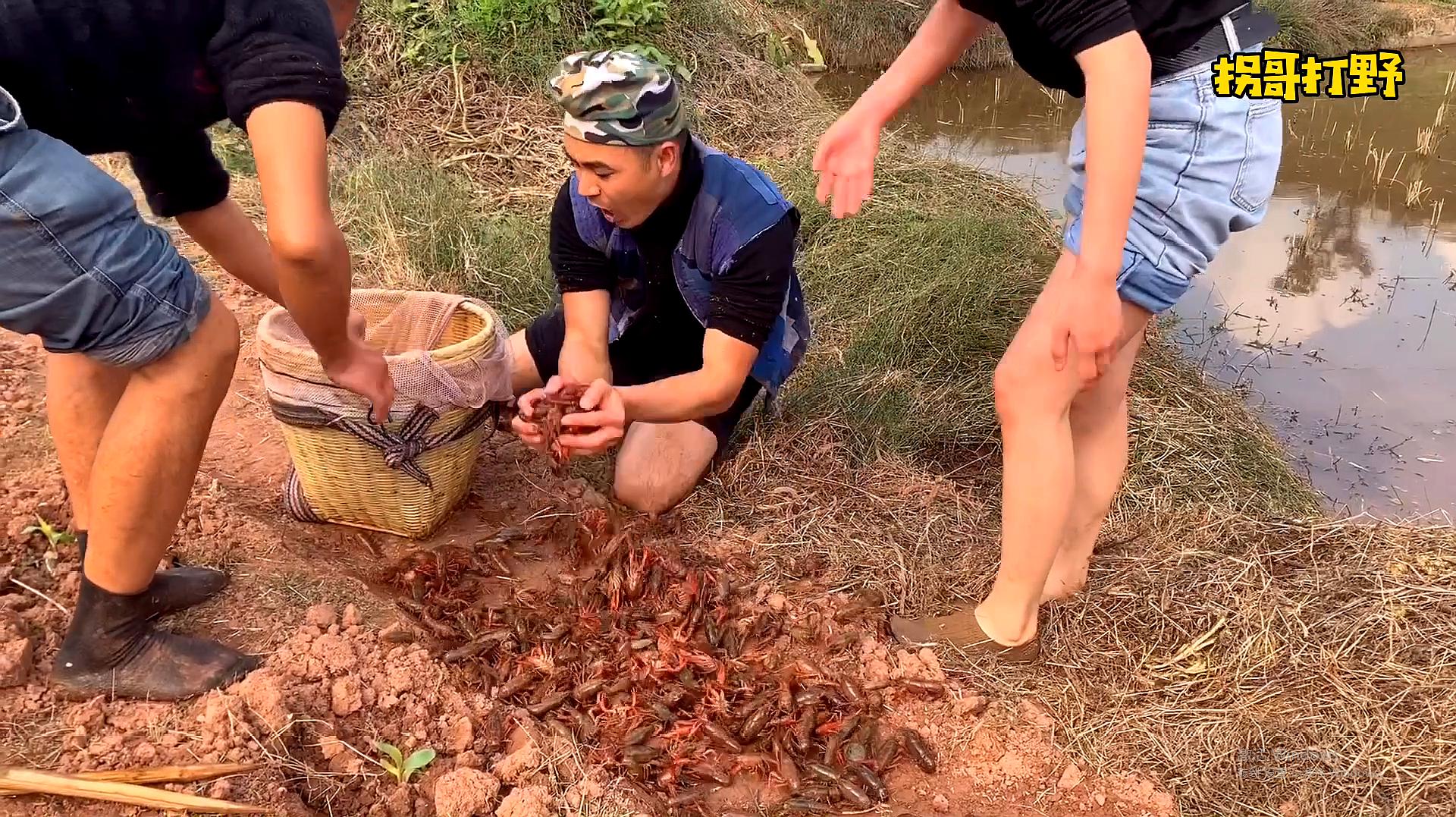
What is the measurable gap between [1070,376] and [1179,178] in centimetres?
54

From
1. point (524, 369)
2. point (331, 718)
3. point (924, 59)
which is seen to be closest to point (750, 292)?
point (924, 59)

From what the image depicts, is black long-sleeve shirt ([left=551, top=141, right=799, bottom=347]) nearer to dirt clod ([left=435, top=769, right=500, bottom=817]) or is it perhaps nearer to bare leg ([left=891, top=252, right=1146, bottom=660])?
bare leg ([left=891, top=252, right=1146, bottom=660])

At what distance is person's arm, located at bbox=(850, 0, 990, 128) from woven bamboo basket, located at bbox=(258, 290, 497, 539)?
1464mm

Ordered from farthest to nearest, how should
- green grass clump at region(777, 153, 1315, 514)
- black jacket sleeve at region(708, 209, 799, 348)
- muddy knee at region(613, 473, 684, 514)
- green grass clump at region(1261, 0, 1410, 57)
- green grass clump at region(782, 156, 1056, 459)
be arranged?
green grass clump at region(1261, 0, 1410, 57), green grass clump at region(782, 156, 1056, 459), green grass clump at region(777, 153, 1315, 514), muddy knee at region(613, 473, 684, 514), black jacket sleeve at region(708, 209, 799, 348)

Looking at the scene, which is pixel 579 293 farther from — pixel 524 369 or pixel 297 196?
pixel 297 196

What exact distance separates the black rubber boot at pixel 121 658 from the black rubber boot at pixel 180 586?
3.4 inches

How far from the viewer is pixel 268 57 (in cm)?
203

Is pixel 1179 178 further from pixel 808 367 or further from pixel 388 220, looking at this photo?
pixel 388 220

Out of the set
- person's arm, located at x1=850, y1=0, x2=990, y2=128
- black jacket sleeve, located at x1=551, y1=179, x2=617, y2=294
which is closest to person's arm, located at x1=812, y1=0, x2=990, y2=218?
person's arm, located at x1=850, y1=0, x2=990, y2=128

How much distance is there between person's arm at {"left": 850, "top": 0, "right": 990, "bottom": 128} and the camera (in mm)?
2717

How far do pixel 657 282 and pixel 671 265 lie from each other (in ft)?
0.43

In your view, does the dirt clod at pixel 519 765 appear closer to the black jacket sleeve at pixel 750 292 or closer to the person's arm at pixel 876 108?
the black jacket sleeve at pixel 750 292

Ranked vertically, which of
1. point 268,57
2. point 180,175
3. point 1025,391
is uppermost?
point 268,57

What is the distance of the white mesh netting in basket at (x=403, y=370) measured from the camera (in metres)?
3.08
